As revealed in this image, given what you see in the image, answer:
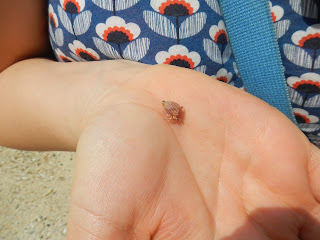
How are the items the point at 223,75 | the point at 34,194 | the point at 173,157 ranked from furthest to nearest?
1. the point at 34,194
2. the point at 223,75
3. the point at 173,157

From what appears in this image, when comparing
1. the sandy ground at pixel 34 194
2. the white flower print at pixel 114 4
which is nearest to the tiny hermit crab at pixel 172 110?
the white flower print at pixel 114 4

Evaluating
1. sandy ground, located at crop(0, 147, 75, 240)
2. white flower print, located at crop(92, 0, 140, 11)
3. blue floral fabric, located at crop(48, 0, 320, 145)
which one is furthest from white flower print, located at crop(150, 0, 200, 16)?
sandy ground, located at crop(0, 147, 75, 240)

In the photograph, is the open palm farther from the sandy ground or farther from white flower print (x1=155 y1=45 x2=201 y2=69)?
the sandy ground

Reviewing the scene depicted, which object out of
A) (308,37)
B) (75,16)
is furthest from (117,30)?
(308,37)

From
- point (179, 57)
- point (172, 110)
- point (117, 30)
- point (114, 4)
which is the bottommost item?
point (172, 110)

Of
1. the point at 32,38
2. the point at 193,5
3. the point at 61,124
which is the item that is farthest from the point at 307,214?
the point at 32,38

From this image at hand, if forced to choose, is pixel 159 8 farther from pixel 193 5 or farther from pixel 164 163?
pixel 164 163

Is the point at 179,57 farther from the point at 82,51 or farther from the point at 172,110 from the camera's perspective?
the point at 82,51
